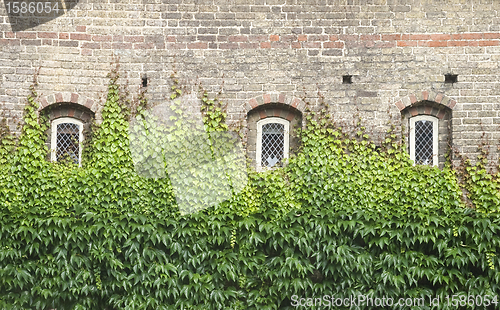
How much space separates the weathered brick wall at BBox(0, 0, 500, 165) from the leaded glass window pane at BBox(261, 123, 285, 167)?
1.78 feet

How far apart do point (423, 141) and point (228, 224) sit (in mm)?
3475

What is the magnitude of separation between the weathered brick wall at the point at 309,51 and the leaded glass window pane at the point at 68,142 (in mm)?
632

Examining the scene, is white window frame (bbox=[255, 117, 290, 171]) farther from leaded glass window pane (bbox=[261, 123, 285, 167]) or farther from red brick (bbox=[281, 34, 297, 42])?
red brick (bbox=[281, 34, 297, 42])

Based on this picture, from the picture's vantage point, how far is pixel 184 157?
7691 mm

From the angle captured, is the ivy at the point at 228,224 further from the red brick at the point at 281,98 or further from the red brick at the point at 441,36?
the red brick at the point at 441,36

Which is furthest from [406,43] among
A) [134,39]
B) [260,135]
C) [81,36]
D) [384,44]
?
[81,36]

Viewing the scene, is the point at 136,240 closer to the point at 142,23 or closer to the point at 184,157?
the point at 184,157

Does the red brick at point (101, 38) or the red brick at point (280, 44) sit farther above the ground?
the red brick at point (280, 44)

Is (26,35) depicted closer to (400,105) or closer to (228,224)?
(228,224)

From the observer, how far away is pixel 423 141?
26.6 feet

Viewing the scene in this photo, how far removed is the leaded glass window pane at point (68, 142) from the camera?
7.89 meters

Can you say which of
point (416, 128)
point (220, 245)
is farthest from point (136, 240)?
point (416, 128)

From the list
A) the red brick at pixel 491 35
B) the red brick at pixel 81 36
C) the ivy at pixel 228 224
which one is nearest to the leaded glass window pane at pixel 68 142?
the ivy at pixel 228 224

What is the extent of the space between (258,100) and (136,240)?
2860mm
